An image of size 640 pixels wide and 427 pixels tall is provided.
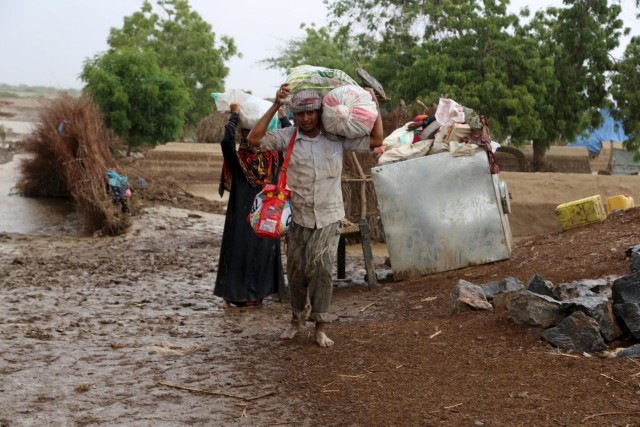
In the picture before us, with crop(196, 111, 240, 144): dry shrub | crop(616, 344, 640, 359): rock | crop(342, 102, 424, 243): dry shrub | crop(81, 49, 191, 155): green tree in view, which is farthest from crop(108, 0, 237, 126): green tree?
crop(616, 344, 640, 359): rock

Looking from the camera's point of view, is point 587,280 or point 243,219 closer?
point 587,280

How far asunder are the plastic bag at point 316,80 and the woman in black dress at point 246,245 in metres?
1.61

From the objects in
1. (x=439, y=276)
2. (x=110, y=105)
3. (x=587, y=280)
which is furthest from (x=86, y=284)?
(x=110, y=105)

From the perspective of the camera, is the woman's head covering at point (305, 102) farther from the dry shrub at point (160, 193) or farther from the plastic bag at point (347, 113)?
the dry shrub at point (160, 193)

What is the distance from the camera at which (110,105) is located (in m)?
19.7

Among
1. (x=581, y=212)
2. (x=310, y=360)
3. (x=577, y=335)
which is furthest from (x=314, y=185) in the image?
→ (x=581, y=212)

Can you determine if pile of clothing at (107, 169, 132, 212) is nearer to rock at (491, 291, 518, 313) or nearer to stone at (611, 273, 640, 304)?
rock at (491, 291, 518, 313)

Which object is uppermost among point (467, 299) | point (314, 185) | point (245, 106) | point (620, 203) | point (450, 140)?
point (245, 106)

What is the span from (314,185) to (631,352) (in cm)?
213

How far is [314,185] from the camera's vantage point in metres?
5.68

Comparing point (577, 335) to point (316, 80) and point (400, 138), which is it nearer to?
point (316, 80)

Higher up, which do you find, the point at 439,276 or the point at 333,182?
the point at 333,182

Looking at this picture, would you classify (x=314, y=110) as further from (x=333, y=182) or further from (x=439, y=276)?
(x=439, y=276)

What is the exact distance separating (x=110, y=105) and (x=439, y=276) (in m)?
13.2
